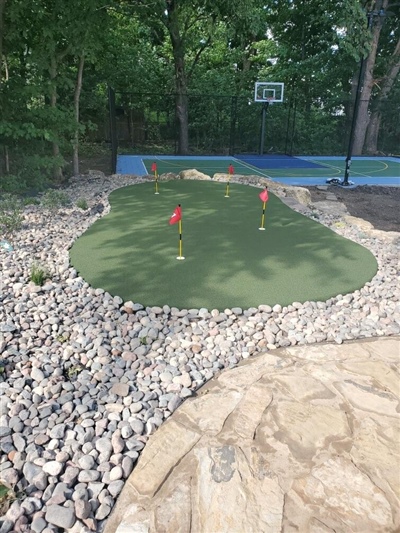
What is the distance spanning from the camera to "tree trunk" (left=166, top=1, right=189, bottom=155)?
568 inches

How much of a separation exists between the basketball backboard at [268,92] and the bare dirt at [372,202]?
30.7ft

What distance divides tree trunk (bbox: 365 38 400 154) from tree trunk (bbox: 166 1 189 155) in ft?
31.3

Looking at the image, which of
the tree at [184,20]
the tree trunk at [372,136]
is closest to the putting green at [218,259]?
the tree at [184,20]

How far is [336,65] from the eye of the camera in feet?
65.8

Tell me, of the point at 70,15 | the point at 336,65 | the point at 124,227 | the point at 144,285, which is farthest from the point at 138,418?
the point at 336,65

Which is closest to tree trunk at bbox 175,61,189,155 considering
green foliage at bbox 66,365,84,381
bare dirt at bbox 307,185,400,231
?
bare dirt at bbox 307,185,400,231

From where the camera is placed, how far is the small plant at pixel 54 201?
21.8ft

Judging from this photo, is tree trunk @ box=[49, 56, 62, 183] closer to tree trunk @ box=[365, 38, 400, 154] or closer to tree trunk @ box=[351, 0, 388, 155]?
tree trunk @ box=[351, 0, 388, 155]

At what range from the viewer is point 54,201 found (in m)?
6.84

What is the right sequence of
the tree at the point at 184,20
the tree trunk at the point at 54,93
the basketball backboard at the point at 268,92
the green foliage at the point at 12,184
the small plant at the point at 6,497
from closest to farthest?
the small plant at the point at 6,497 → the green foliage at the point at 12,184 → the tree trunk at the point at 54,93 → the tree at the point at 184,20 → the basketball backboard at the point at 268,92

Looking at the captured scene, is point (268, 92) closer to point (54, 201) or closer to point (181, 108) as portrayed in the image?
point (181, 108)

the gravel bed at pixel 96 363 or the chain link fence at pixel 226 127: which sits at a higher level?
the chain link fence at pixel 226 127

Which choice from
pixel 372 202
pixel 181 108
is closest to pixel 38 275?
pixel 372 202

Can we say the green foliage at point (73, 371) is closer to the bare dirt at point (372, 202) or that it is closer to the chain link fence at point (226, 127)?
the bare dirt at point (372, 202)
